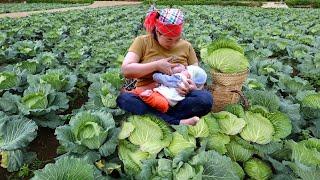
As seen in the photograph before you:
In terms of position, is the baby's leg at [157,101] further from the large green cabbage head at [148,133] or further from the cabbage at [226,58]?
the cabbage at [226,58]

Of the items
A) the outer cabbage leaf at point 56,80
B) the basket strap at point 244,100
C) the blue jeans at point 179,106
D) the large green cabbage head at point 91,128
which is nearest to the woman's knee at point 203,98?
the blue jeans at point 179,106

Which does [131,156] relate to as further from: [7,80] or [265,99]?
[7,80]

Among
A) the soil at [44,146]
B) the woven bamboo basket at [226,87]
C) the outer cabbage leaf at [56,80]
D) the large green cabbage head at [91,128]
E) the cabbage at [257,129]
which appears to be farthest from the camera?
the outer cabbage leaf at [56,80]

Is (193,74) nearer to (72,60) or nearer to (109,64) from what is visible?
(109,64)

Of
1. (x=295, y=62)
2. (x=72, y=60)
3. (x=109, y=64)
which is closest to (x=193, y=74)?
(x=109, y=64)

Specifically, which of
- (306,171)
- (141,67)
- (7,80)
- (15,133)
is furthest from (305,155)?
(7,80)

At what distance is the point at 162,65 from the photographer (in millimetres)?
3025

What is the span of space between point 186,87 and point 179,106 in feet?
0.56

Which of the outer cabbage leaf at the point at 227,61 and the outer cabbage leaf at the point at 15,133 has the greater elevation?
the outer cabbage leaf at the point at 227,61

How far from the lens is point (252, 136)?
110 inches

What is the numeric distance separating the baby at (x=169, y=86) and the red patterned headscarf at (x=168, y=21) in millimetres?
289

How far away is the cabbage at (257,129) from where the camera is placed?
278 cm

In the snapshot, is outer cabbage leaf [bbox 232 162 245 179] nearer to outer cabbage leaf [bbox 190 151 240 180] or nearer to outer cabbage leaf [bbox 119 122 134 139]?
outer cabbage leaf [bbox 190 151 240 180]

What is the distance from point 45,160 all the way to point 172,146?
3.97 ft
